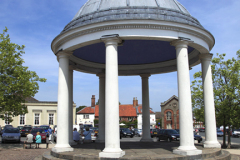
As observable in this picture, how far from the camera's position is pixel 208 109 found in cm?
1588

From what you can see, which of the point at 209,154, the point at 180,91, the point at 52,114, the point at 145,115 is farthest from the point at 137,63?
the point at 52,114

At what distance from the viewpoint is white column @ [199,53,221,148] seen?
609 inches

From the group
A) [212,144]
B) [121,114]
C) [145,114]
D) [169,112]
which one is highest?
[145,114]

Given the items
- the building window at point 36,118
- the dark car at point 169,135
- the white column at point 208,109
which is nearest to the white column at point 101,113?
the white column at point 208,109

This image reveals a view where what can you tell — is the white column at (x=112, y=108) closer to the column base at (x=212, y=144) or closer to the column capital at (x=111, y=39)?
the column capital at (x=111, y=39)

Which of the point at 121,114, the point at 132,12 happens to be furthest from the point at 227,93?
the point at 121,114

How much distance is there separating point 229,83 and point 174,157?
56.0 ft

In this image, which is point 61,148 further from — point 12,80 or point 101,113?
point 12,80

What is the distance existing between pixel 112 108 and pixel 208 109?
280 inches

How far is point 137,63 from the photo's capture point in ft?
72.4

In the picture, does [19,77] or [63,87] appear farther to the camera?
[19,77]

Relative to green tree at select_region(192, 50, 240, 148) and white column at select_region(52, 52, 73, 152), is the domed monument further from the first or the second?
green tree at select_region(192, 50, 240, 148)

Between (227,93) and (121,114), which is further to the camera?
(121,114)

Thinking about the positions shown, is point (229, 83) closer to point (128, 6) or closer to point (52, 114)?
point (128, 6)
